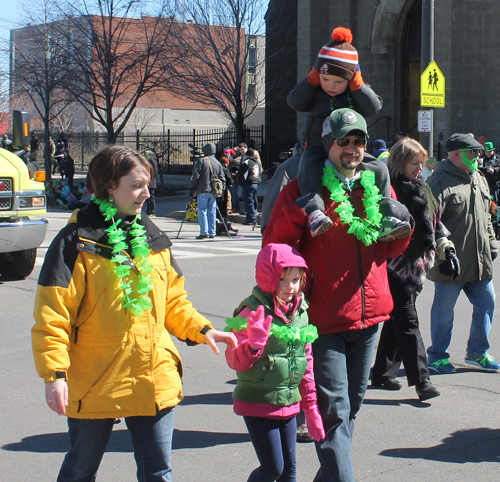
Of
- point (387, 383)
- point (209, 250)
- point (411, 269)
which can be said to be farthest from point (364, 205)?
point (209, 250)

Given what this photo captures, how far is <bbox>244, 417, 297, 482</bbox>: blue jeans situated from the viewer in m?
3.19

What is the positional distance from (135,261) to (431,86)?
11699 millimetres

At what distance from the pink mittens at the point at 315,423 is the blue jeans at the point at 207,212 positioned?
37.0 feet

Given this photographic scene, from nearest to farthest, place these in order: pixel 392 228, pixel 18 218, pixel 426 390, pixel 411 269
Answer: pixel 392 228 → pixel 426 390 → pixel 411 269 → pixel 18 218

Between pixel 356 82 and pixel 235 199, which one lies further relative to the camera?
pixel 235 199

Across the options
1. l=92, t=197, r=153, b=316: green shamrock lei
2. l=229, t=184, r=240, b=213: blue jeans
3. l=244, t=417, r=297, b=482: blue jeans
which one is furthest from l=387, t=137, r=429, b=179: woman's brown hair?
l=229, t=184, r=240, b=213: blue jeans

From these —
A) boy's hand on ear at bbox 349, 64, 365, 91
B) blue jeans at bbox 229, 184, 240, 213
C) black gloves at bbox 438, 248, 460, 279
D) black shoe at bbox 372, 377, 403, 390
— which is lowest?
black shoe at bbox 372, 377, 403, 390

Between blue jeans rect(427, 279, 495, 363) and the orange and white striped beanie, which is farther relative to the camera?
blue jeans rect(427, 279, 495, 363)

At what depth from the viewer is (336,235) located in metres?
3.52

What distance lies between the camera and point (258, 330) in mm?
3006

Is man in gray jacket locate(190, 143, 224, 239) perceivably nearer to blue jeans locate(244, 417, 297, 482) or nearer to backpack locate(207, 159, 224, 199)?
backpack locate(207, 159, 224, 199)

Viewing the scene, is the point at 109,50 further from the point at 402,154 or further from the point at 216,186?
the point at 402,154

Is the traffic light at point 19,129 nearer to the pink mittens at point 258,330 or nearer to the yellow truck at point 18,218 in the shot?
the yellow truck at point 18,218

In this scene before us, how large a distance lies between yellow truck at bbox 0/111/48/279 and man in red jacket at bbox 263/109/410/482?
253 inches
